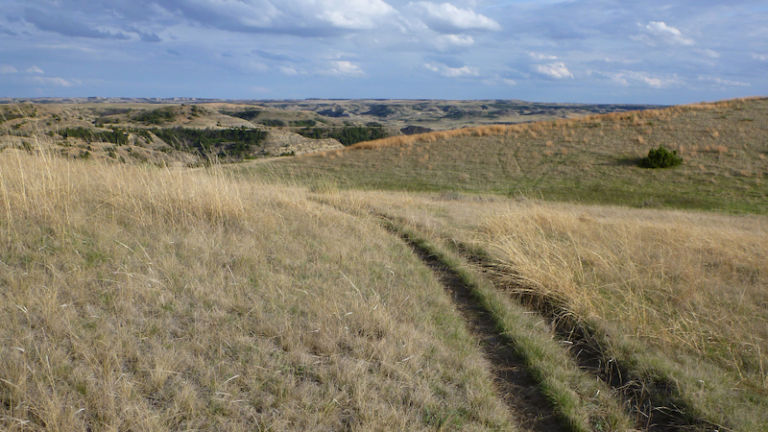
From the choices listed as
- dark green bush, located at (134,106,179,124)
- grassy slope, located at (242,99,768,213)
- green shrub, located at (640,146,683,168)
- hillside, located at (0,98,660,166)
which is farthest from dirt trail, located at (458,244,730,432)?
dark green bush, located at (134,106,179,124)

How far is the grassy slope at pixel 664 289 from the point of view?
151 inches

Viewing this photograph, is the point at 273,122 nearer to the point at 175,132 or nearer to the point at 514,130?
the point at 175,132

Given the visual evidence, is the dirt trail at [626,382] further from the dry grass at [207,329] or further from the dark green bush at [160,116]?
the dark green bush at [160,116]

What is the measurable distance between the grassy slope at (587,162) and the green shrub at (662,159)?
504 mm

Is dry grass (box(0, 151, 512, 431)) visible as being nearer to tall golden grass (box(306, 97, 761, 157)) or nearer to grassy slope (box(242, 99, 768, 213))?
grassy slope (box(242, 99, 768, 213))

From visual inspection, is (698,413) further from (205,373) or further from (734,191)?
(734,191)

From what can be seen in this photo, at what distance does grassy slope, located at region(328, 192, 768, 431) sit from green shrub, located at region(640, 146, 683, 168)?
48.7 ft

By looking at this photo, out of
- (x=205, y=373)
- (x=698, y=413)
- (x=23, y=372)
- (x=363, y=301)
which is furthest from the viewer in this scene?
(x=363, y=301)

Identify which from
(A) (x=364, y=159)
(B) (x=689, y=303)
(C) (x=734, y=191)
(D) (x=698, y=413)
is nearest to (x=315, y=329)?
(D) (x=698, y=413)

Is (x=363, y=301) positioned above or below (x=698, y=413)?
above

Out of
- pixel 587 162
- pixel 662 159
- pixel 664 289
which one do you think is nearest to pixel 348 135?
pixel 587 162

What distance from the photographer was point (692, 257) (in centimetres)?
748

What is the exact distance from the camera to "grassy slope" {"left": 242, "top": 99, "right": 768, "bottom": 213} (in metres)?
19.8

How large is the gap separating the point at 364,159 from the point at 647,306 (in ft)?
75.7
